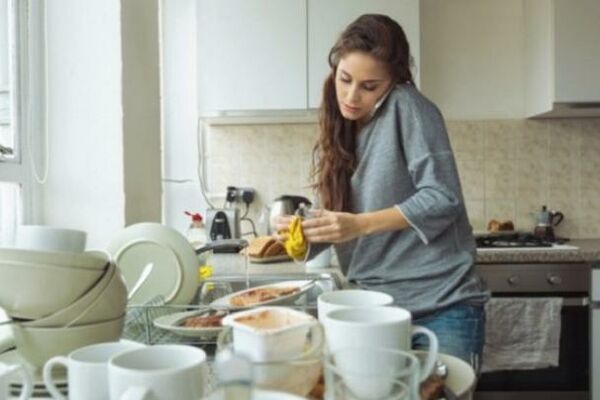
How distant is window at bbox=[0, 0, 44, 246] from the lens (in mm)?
1359

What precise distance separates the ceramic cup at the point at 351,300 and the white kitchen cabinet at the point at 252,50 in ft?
5.92

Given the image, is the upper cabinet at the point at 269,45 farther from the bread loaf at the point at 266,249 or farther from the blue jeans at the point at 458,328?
the blue jeans at the point at 458,328

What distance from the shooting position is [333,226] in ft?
3.30

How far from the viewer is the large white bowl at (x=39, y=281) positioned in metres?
0.59

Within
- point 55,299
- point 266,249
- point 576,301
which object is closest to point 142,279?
point 55,299

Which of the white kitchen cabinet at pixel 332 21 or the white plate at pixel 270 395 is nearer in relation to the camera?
the white plate at pixel 270 395

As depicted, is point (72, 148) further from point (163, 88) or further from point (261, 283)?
point (163, 88)

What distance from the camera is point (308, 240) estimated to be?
1.06 meters

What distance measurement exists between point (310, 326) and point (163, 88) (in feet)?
7.95

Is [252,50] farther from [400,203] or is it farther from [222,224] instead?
[400,203]

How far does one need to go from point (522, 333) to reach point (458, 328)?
1.16 m

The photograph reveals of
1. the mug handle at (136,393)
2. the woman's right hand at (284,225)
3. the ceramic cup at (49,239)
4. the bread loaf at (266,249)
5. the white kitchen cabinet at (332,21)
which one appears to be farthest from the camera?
the white kitchen cabinet at (332,21)

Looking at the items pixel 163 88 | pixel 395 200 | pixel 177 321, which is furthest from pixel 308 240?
pixel 163 88

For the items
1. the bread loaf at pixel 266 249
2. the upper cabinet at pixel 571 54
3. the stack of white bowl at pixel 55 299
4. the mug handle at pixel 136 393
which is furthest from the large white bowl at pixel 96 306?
the upper cabinet at pixel 571 54
